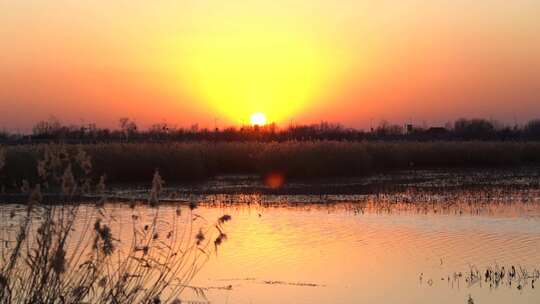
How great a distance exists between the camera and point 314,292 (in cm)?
1001

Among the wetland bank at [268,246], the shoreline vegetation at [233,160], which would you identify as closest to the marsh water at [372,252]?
the wetland bank at [268,246]

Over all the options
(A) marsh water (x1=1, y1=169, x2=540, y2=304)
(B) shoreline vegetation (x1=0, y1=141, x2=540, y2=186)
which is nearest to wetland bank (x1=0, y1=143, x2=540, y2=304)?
(A) marsh water (x1=1, y1=169, x2=540, y2=304)

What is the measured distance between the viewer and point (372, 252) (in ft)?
43.1

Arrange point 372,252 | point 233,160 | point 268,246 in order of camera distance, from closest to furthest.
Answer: point 372,252 < point 268,246 < point 233,160

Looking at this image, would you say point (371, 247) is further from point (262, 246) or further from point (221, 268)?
point (221, 268)

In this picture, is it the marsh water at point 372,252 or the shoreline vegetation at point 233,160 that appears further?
the shoreline vegetation at point 233,160

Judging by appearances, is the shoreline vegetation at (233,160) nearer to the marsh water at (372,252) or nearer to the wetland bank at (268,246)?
the wetland bank at (268,246)

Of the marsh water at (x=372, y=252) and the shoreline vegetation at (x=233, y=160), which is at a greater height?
the shoreline vegetation at (x=233, y=160)

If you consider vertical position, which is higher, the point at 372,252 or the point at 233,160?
the point at 233,160

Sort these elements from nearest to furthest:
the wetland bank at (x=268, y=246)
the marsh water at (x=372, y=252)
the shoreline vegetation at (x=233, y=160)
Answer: the wetland bank at (x=268, y=246), the marsh water at (x=372, y=252), the shoreline vegetation at (x=233, y=160)

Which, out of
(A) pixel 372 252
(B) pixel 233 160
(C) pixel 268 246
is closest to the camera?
(A) pixel 372 252

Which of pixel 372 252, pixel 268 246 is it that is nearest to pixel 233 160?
pixel 268 246

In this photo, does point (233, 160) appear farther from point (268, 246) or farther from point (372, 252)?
point (372, 252)

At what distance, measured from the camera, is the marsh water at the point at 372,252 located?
9969 millimetres
